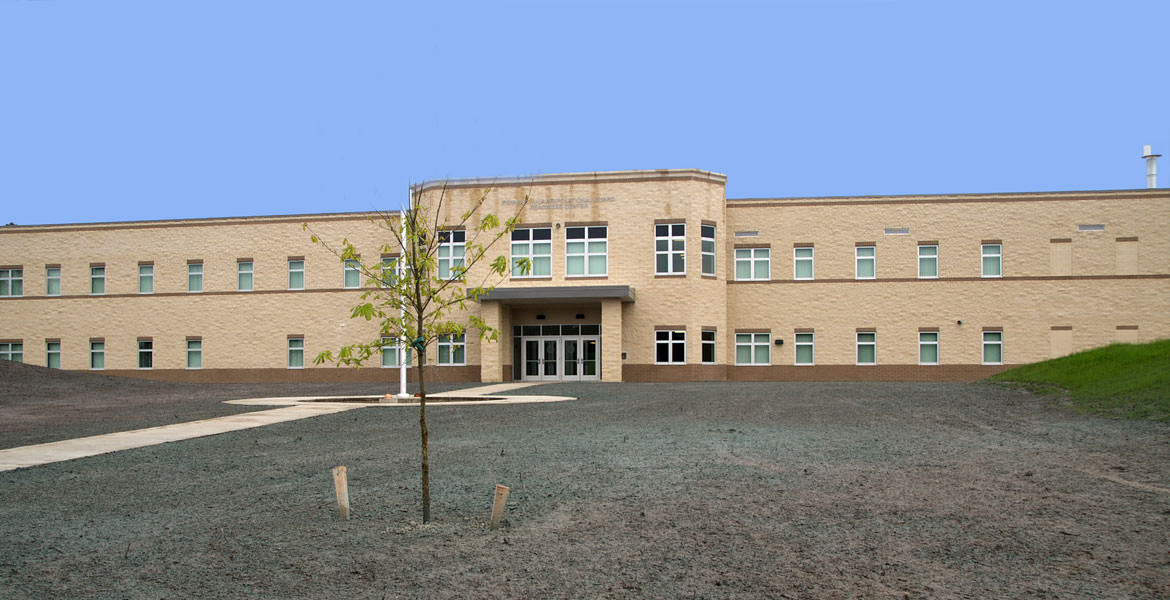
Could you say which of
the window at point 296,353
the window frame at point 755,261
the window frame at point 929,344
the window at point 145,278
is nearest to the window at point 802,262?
the window frame at point 755,261

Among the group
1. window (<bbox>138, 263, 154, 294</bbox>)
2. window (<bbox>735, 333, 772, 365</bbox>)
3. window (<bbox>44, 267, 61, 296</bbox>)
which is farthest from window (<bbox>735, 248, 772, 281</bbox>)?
window (<bbox>44, 267, 61, 296</bbox>)

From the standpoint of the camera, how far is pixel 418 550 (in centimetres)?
701

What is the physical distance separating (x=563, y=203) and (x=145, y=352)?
68.8 feet

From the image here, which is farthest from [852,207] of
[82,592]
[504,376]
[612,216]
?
[82,592]

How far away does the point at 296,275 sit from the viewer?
1610 inches

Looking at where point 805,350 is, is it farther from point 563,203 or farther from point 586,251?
point 563,203

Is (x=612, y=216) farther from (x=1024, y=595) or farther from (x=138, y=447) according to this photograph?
(x=1024, y=595)

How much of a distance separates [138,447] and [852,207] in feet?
103

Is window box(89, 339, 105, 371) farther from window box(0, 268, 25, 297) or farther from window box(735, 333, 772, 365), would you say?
window box(735, 333, 772, 365)

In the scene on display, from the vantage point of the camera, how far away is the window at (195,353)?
41344mm

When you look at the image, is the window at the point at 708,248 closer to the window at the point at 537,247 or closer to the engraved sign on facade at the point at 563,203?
the engraved sign on facade at the point at 563,203

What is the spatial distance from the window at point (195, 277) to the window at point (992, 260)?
34.5m

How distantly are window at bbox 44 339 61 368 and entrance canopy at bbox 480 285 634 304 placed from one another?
21.9 meters

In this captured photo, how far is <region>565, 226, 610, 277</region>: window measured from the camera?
37.1 metres
